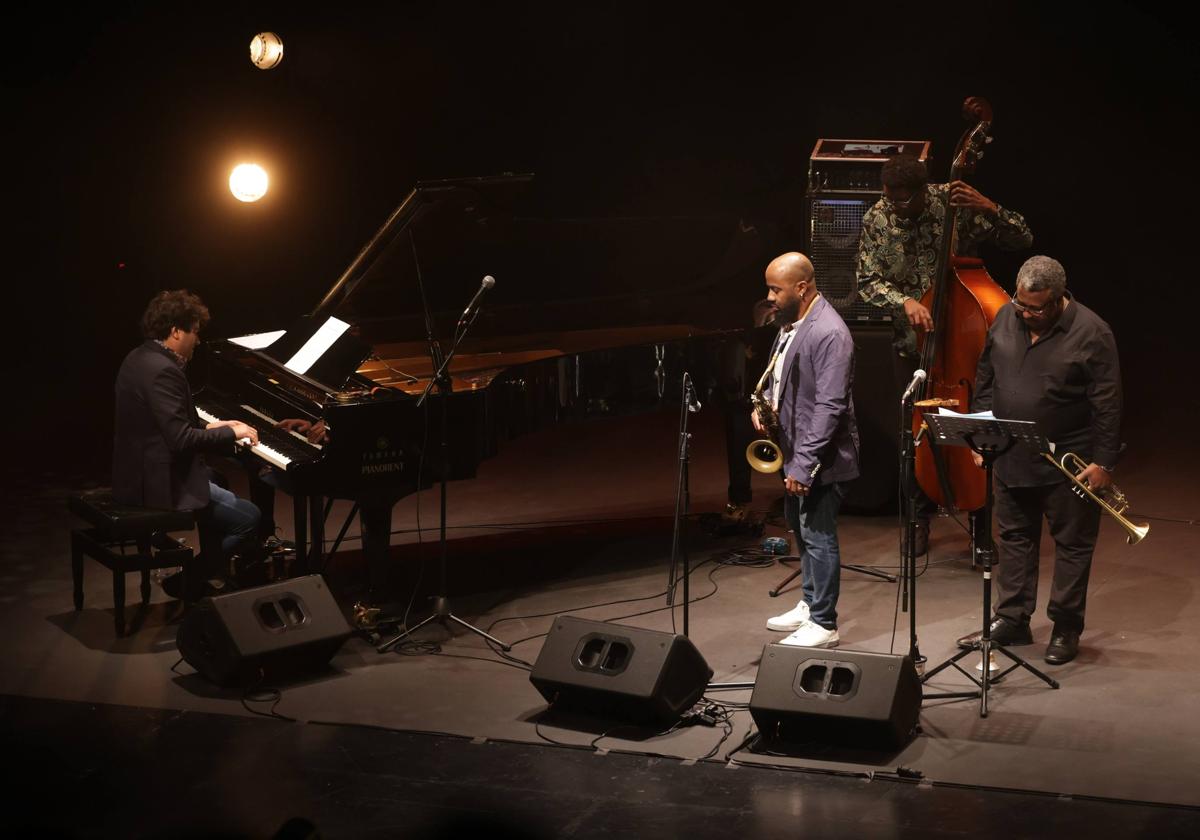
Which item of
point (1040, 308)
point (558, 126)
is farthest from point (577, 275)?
point (1040, 308)

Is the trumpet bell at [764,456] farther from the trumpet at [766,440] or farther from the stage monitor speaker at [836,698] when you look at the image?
the stage monitor speaker at [836,698]

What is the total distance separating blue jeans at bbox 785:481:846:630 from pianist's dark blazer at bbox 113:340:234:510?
2501 millimetres

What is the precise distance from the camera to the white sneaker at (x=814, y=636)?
5.65 m

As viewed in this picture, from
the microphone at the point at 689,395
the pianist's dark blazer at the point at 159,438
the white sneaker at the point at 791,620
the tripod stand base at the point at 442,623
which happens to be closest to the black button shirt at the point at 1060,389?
the white sneaker at the point at 791,620

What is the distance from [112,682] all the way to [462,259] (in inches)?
133

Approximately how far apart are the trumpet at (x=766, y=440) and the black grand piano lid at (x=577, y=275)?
1.64 m

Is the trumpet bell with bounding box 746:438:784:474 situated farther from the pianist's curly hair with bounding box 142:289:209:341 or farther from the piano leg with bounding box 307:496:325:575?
the pianist's curly hair with bounding box 142:289:209:341

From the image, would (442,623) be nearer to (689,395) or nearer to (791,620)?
Answer: (791,620)

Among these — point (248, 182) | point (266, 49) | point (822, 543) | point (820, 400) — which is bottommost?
point (822, 543)

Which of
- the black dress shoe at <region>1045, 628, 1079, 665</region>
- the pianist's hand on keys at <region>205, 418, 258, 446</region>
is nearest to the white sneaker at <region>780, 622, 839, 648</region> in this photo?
the black dress shoe at <region>1045, 628, 1079, 665</region>

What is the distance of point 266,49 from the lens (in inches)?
401

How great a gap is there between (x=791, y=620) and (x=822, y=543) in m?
0.53

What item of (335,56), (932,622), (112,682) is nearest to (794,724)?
(932,622)

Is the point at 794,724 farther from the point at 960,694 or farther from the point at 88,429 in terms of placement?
the point at 88,429
